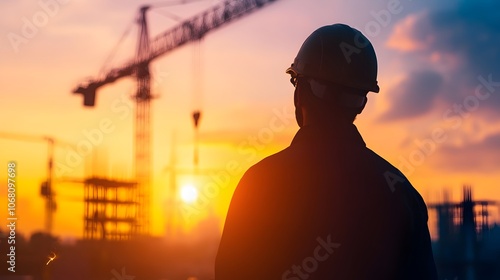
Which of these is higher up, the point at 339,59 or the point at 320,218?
the point at 339,59

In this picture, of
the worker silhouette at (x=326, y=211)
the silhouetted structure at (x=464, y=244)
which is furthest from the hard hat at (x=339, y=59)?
the silhouetted structure at (x=464, y=244)

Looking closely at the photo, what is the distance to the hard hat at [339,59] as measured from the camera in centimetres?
358

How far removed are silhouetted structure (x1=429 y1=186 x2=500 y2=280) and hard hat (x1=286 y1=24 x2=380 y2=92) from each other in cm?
7363

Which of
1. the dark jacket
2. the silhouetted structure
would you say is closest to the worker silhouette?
the dark jacket

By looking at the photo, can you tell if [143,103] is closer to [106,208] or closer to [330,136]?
[106,208]

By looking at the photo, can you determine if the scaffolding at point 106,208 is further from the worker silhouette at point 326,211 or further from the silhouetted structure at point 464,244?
the worker silhouette at point 326,211

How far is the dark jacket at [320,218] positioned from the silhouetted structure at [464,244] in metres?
73.8

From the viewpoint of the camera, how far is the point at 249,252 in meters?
3.17

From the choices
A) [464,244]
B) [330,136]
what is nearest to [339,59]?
[330,136]

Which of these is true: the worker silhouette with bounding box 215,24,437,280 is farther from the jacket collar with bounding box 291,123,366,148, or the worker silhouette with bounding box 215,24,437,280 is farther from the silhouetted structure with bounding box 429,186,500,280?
the silhouetted structure with bounding box 429,186,500,280

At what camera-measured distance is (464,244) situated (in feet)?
252

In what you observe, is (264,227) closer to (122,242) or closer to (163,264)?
(163,264)

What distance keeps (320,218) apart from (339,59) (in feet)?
2.47

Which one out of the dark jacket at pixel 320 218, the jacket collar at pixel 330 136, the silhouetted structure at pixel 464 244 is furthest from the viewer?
the silhouetted structure at pixel 464 244
